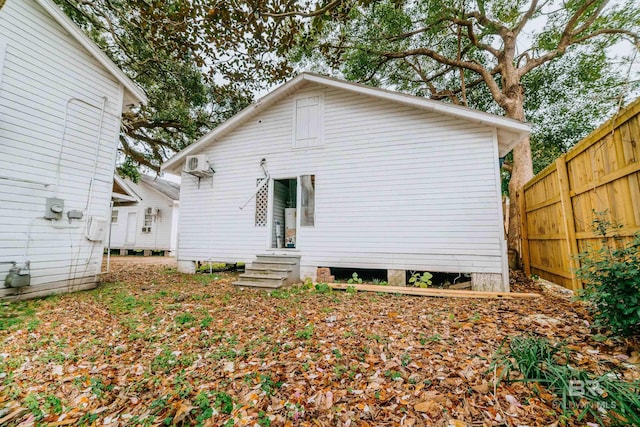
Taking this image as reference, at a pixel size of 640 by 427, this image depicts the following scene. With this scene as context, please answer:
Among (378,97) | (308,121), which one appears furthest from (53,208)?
(378,97)

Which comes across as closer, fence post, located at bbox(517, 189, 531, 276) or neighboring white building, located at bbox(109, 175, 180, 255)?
fence post, located at bbox(517, 189, 531, 276)

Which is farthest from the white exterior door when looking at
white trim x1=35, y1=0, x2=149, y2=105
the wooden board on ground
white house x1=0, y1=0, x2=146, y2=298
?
the wooden board on ground

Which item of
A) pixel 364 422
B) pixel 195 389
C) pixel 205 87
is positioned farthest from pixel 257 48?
pixel 364 422

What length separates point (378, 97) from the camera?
6535mm

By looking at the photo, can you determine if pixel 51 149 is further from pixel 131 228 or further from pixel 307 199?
pixel 131 228

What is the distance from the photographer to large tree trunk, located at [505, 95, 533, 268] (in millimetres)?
7289

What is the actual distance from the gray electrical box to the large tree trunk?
10430 mm

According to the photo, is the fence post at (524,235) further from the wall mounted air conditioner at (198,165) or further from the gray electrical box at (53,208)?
the gray electrical box at (53,208)

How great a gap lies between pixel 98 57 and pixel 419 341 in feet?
27.3

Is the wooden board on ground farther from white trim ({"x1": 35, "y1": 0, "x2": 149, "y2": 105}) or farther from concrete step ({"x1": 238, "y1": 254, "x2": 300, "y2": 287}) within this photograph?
white trim ({"x1": 35, "y1": 0, "x2": 149, "y2": 105})

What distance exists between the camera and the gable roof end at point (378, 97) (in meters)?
5.52

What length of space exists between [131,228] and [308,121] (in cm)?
1431

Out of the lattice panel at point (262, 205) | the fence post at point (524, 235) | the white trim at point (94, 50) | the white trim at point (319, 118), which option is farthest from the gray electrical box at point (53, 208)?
the fence post at point (524, 235)

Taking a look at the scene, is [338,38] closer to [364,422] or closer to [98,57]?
[98,57]
